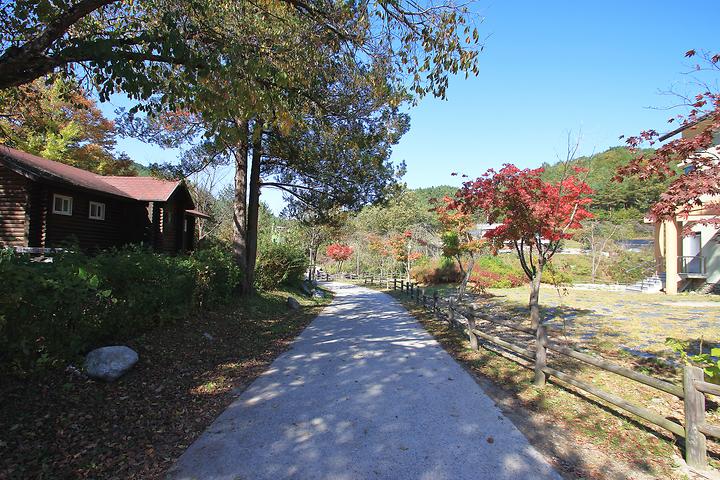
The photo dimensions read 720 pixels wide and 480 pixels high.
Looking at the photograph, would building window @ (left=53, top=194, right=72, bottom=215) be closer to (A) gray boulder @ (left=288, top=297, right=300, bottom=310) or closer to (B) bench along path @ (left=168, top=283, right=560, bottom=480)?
(A) gray boulder @ (left=288, top=297, right=300, bottom=310)

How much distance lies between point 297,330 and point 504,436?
23.6 ft

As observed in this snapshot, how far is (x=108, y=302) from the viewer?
225 inches

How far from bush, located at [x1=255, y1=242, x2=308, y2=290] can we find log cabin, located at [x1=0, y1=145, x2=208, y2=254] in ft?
12.0

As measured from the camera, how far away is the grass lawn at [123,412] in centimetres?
339

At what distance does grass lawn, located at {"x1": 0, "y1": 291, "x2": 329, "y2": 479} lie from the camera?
339cm

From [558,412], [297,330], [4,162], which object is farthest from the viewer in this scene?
[4,162]

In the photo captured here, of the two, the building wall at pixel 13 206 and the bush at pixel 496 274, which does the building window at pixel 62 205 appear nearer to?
the building wall at pixel 13 206

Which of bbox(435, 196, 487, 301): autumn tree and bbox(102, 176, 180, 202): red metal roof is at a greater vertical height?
bbox(102, 176, 180, 202): red metal roof

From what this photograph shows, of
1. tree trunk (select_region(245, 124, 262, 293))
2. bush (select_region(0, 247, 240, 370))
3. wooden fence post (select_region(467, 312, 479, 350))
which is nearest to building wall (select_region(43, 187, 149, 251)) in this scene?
tree trunk (select_region(245, 124, 262, 293))

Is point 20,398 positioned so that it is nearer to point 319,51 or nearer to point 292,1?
point 292,1

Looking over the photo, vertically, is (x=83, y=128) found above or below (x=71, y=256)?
above

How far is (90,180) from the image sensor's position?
16.5 m

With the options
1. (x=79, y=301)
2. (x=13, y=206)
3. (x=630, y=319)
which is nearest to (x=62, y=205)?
(x=13, y=206)

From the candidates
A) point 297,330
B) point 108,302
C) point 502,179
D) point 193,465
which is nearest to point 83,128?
point 297,330
